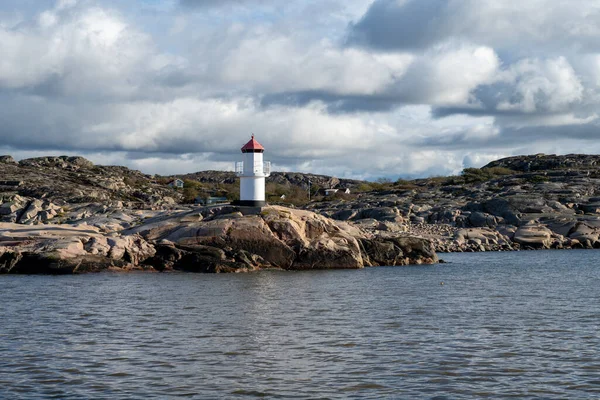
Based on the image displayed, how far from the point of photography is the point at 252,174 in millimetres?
48625

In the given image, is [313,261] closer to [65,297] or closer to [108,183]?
[65,297]

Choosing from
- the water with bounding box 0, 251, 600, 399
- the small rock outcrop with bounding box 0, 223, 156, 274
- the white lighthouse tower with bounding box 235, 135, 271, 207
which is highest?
the white lighthouse tower with bounding box 235, 135, 271, 207

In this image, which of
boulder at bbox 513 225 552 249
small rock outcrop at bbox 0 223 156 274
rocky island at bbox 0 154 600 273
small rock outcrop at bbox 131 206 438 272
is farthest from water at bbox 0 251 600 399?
boulder at bbox 513 225 552 249

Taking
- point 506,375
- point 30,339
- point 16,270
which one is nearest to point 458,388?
point 506,375

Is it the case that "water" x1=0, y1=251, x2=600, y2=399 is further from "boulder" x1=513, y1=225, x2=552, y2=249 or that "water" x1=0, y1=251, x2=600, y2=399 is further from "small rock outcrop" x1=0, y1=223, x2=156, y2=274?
"boulder" x1=513, y1=225, x2=552, y2=249

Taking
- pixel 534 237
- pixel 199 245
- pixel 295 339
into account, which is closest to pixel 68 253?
pixel 199 245

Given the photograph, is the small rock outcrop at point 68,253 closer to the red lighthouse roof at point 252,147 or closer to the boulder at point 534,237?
the red lighthouse roof at point 252,147

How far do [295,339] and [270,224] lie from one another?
24.9m

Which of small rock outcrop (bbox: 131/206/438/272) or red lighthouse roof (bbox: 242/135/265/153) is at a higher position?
red lighthouse roof (bbox: 242/135/265/153)

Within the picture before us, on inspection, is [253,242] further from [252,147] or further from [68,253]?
[68,253]

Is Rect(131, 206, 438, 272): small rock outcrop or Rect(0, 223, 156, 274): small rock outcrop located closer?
Rect(0, 223, 156, 274): small rock outcrop

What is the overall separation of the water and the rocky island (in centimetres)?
564

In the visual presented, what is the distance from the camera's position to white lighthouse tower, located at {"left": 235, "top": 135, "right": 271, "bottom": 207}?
159 feet

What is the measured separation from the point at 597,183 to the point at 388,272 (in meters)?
63.6
